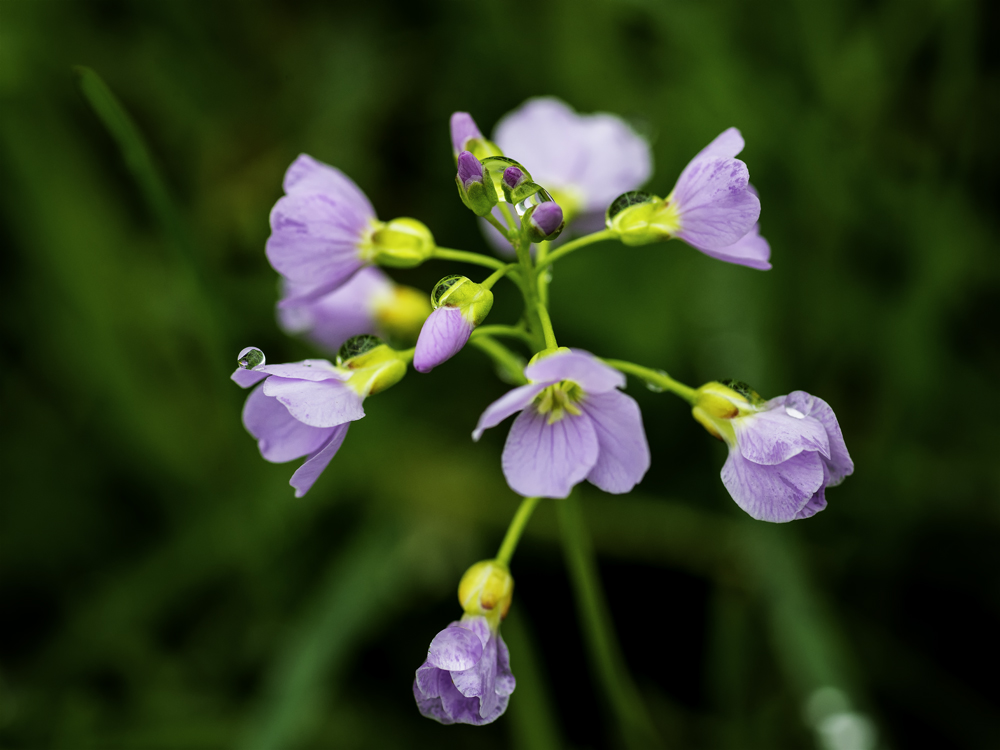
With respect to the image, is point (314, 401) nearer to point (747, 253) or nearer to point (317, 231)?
point (317, 231)

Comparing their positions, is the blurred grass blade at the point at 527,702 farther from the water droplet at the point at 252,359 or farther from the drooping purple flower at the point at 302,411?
the water droplet at the point at 252,359

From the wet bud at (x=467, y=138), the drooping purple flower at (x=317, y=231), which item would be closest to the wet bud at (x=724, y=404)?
the wet bud at (x=467, y=138)

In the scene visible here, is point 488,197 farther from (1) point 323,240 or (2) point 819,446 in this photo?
Result: (2) point 819,446

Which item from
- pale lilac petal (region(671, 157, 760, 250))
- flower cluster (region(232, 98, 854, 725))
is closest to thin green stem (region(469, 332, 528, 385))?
flower cluster (region(232, 98, 854, 725))

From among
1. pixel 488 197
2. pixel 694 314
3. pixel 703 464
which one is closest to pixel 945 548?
pixel 703 464

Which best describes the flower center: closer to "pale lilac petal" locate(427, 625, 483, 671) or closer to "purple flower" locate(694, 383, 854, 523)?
"purple flower" locate(694, 383, 854, 523)

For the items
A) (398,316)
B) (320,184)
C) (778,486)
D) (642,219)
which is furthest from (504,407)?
(398,316)
